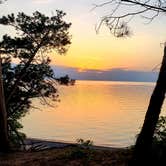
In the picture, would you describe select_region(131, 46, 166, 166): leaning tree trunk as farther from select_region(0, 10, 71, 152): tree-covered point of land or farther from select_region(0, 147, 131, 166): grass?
select_region(0, 10, 71, 152): tree-covered point of land

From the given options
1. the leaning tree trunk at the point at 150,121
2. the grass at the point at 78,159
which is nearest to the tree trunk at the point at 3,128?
the grass at the point at 78,159

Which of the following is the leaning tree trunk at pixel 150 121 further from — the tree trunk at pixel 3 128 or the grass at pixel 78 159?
the tree trunk at pixel 3 128

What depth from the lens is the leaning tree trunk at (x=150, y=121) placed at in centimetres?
849

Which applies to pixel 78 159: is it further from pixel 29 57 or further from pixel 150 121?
pixel 29 57

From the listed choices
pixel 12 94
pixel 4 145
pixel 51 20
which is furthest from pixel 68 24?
pixel 4 145

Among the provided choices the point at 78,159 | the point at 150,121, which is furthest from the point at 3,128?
the point at 150,121

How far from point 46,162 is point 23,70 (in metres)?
12.3

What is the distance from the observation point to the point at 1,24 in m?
22.8

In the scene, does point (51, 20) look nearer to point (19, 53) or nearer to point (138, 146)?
point (19, 53)

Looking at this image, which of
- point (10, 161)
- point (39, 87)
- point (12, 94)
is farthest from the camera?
point (39, 87)

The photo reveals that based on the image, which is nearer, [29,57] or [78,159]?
[78,159]

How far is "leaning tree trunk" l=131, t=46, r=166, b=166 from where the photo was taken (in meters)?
8.49

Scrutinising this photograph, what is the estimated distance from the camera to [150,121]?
8.55 m

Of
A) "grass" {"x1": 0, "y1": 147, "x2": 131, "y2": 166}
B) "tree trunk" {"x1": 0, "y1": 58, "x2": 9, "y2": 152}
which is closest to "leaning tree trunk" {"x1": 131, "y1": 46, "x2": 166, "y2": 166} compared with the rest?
"grass" {"x1": 0, "y1": 147, "x2": 131, "y2": 166}
